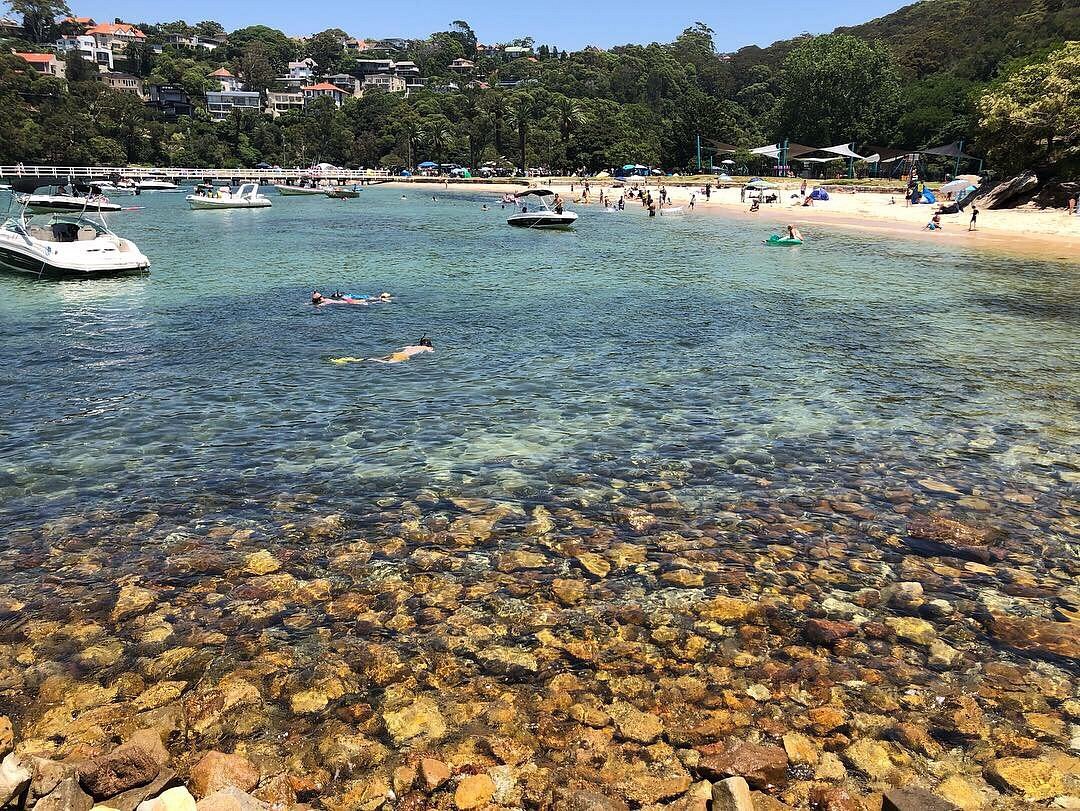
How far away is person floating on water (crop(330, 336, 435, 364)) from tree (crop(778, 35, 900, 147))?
121007 mm

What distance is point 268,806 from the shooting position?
5.24 metres

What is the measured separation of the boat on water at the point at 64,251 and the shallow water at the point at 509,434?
1.16 metres

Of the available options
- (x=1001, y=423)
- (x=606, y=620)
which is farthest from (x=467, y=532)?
(x=1001, y=423)

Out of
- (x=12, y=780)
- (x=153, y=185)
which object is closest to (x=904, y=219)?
(x=12, y=780)

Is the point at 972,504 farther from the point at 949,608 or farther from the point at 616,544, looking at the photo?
the point at 616,544

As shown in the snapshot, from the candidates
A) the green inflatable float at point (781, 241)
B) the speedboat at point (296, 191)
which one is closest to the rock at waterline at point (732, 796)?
the green inflatable float at point (781, 241)

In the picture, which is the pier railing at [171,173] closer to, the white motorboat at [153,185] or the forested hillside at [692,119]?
the white motorboat at [153,185]

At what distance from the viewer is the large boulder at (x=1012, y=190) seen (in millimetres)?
61938

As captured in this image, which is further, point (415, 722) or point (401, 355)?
point (401, 355)

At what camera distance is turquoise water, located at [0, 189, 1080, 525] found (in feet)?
39.9

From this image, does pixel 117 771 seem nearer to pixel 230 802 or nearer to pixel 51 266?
pixel 230 802

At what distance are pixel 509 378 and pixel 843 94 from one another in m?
130

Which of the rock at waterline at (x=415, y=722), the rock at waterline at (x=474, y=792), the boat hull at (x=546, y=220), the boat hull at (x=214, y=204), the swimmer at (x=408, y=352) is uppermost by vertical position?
the boat hull at (x=214, y=204)

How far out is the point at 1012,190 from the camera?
62625mm
